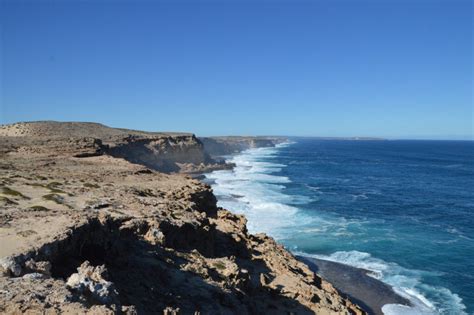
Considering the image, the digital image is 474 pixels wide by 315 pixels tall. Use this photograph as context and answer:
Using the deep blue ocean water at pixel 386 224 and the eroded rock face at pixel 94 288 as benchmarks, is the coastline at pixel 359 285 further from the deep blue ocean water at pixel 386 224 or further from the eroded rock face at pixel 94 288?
the eroded rock face at pixel 94 288

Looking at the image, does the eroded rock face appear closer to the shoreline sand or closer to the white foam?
the shoreline sand

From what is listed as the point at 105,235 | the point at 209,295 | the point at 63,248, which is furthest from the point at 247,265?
the point at 63,248

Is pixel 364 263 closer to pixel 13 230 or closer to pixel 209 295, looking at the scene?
pixel 209 295

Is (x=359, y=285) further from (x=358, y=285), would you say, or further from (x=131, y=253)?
(x=131, y=253)

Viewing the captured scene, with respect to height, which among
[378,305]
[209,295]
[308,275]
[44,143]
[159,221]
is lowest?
[378,305]

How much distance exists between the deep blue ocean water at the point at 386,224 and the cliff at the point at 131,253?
525 inches

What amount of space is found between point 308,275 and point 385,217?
34314 mm

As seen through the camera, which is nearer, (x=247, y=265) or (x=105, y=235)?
(x=105, y=235)

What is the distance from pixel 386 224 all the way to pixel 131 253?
42988mm

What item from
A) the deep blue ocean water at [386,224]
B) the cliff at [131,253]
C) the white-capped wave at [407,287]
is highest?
the cliff at [131,253]

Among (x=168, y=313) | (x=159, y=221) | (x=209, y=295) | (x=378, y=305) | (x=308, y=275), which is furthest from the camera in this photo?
(x=378, y=305)

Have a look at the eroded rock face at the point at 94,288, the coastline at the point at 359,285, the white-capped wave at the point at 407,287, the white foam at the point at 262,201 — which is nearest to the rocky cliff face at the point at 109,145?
the white foam at the point at 262,201

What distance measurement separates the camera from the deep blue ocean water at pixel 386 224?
34.7 meters

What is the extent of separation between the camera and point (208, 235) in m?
22.5
